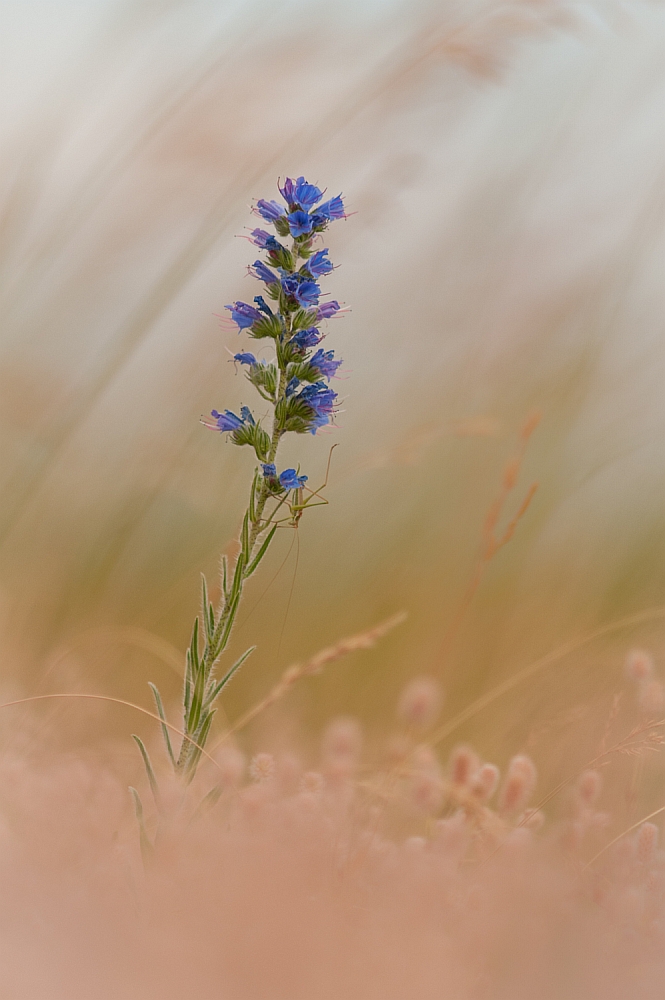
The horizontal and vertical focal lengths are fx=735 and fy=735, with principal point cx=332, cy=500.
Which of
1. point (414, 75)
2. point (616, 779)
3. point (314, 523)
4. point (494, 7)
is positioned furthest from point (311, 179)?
point (616, 779)

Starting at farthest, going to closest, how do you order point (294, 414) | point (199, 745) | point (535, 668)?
1. point (535, 668)
2. point (294, 414)
3. point (199, 745)

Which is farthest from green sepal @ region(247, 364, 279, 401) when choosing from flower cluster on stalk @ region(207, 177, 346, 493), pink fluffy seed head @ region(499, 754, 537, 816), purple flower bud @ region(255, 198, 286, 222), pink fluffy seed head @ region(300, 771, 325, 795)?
pink fluffy seed head @ region(499, 754, 537, 816)

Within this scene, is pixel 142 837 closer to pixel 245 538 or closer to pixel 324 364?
pixel 245 538

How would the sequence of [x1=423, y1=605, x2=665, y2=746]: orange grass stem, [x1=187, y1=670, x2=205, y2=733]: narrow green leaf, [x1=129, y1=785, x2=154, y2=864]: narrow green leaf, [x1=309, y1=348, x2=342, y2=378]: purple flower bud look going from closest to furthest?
[x1=129, y1=785, x2=154, y2=864]: narrow green leaf → [x1=187, y1=670, x2=205, y2=733]: narrow green leaf → [x1=309, y1=348, x2=342, y2=378]: purple flower bud → [x1=423, y1=605, x2=665, y2=746]: orange grass stem

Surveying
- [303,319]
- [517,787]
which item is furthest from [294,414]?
[517,787]

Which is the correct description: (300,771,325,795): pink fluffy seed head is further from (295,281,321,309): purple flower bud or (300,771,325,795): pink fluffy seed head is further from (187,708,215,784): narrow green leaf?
(295,281,321,309): purple flower bud

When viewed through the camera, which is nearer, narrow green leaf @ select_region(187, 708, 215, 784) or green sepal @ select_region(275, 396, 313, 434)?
narrow green leaf @ select_region(187, 708, 215, 784)

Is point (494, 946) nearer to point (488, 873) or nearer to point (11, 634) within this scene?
point (488, 873)
